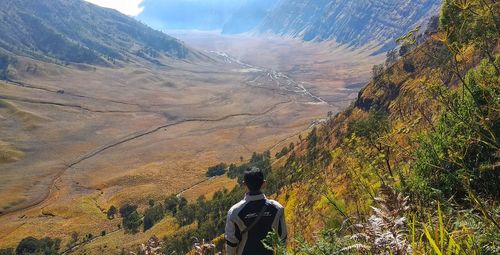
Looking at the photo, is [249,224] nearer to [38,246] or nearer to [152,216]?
[152,216]

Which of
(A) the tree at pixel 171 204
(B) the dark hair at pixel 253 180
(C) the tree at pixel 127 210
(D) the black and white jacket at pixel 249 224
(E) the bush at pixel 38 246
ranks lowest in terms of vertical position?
(E) the bush at pixel 38 246

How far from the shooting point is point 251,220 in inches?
215

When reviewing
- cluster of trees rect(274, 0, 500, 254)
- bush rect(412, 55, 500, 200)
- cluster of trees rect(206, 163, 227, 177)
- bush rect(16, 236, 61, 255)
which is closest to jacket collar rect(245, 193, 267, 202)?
cluster of trees rect(274, 0, 500, 254)

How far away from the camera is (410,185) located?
237 inches

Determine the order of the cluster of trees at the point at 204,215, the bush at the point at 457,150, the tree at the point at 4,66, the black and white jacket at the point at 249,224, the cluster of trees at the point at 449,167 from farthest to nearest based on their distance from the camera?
the tree at the point at 4,66 < the cluster of trees at the point at 204,215 < the bush at the point at 457,150 < the black and white jacket at the point at 249,224 < the cluster of trees at the point at 449,167

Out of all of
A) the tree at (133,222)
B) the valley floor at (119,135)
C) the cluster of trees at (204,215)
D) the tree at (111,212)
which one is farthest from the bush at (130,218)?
the cluster of trees at (204,215)

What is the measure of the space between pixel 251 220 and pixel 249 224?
52 mm

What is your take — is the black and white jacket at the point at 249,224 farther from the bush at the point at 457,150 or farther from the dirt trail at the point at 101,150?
the dirt trail at the point at 101,150

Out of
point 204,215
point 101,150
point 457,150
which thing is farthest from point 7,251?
point 457,150

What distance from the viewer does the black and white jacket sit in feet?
17.9

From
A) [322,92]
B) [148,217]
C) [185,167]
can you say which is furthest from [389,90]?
[322,92]

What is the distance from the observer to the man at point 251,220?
17.9 feet

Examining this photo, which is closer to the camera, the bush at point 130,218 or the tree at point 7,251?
the tree at point 7,251

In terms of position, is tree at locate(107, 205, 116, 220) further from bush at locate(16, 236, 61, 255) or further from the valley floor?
bush at locate(16, 236, 61, 255)
